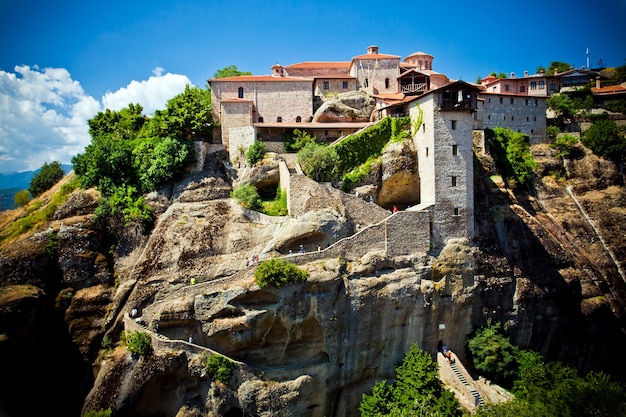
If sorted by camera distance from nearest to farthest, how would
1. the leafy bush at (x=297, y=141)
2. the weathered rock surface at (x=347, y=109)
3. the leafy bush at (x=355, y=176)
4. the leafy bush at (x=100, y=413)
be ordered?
the leafy bush at (x=100, y=413) → the leafy bush at (x=355, y=176) → the leafy bush at (x=297, y=141) → the weathered rock surface at (x=347, y=109)

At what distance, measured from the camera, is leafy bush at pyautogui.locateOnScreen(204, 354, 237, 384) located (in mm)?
24625

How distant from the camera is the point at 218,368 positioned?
24.7 meters

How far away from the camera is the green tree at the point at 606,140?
43.9 meters

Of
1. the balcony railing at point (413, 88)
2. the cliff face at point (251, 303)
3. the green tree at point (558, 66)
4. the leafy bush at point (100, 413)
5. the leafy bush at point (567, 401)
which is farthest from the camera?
the green tree at point (558, 66)

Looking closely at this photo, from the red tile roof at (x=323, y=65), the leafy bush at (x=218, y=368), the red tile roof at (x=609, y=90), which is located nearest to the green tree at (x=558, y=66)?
the red tile roof at (x=609, y=90)

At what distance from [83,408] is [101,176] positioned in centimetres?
1574

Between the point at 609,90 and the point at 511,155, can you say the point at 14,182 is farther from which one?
the point at 609,90

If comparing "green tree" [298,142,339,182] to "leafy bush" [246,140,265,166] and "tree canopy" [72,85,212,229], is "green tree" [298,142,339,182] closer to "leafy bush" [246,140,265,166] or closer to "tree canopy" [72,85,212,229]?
"leafy bush" [246,140,265,166]

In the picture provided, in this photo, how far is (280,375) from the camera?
26641 mm

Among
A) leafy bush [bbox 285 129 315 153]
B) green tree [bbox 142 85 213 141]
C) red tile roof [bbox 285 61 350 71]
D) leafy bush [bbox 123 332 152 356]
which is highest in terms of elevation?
red tile roof [bbox 285 61 350 71]

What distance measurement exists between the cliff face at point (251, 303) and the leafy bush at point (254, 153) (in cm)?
236

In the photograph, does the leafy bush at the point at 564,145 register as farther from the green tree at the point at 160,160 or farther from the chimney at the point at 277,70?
the green tree at the point at 160,160

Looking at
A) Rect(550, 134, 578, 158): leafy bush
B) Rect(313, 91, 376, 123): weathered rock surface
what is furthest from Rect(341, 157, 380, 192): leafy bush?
Rect(550, 134, 578, 158): leafy bush

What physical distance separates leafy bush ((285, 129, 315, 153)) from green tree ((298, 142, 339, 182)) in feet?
9.22
